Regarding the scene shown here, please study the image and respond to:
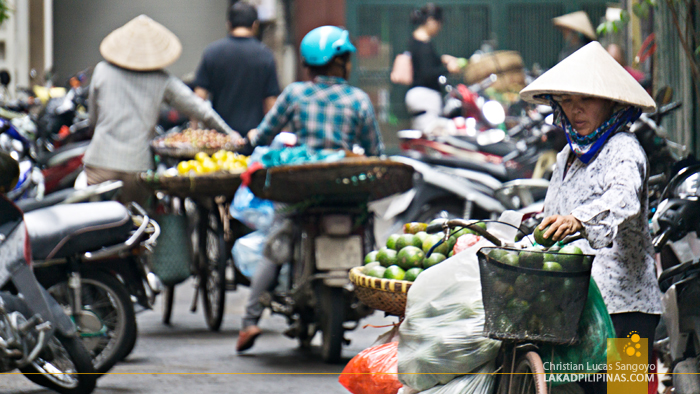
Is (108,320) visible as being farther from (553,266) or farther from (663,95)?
(663,95)

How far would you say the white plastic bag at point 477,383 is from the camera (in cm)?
315

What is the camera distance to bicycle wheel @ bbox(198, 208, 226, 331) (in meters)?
6.51

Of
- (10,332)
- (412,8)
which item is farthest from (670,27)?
(412,8)

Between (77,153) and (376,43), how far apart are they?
7.77m

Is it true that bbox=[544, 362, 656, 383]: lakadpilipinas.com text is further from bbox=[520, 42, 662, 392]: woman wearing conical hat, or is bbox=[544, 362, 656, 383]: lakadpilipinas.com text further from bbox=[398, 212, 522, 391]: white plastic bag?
bbox=[398, 212, 522, 391]: white plastic bag

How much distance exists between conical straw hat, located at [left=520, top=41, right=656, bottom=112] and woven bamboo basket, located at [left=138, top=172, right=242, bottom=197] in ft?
10.3

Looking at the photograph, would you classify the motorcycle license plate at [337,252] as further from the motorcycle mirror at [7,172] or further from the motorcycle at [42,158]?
the motorcycle at [42,158]

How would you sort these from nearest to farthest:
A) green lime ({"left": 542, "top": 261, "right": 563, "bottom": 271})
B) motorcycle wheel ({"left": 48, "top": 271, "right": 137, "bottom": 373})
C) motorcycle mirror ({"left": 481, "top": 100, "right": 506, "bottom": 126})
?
green lime ({"left": 542, "top": 261, "right": 563, "bottom": 271}), motorcycle wheel ({"left": 48, "top": 271, "right": 137, "bottom": 373}), motorcycle mirror ({"left": 481, "top": 100, "right": 506, "bottom": 126})

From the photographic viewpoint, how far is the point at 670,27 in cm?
594

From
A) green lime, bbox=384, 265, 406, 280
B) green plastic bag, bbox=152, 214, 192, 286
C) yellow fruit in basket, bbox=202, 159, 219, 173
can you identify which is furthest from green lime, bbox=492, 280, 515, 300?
green plastic bag, bbox=152, 214, 192, 286

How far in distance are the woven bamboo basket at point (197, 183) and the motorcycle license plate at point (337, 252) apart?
97cm

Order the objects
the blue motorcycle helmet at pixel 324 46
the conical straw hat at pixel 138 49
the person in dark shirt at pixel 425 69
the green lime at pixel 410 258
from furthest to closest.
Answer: the person in dark shirt at pixel 425 69
the conical straw hat at pixel 138 49
the blue motorcycle helmet at pixel 324 46
the green lime at pixel 410 258

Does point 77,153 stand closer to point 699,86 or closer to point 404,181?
point 404,181

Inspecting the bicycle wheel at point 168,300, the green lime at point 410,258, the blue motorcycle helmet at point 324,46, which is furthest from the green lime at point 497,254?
the bicycle wheel at point 168,300
